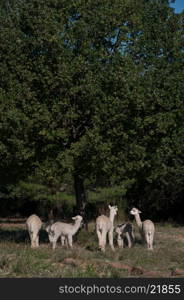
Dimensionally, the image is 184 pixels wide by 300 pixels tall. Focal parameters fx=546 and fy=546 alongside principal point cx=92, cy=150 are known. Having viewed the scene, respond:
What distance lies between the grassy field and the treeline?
2.39m

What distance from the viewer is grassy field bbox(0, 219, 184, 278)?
1143 cm

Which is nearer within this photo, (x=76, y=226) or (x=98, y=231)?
(x=98, y=231)

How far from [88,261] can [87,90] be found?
5.15m

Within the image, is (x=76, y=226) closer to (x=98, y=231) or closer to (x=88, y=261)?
(x=98, y=231)

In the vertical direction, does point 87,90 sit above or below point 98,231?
above

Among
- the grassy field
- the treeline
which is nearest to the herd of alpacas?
the grassy field

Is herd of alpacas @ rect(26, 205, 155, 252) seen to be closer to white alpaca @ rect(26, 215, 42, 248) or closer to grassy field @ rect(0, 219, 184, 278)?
white alpaca @ rect(26, 215, 42, 248)

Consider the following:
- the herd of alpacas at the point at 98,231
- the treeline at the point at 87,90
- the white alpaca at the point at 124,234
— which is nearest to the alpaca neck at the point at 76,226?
the herd of alpacas at the point at 98,231

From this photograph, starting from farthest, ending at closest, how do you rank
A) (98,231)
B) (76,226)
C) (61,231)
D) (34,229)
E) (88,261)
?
1. (34,229)
2. (76,226)
3. (61,231)
4. (98,231)
5. (88,261)

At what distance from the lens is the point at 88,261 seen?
42.8ft

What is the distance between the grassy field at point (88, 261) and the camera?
11.4 meters

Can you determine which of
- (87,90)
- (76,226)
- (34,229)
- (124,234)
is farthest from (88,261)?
(87,90)

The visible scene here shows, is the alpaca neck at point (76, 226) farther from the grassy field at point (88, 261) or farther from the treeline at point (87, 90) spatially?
the treeline at point (87, 90)
